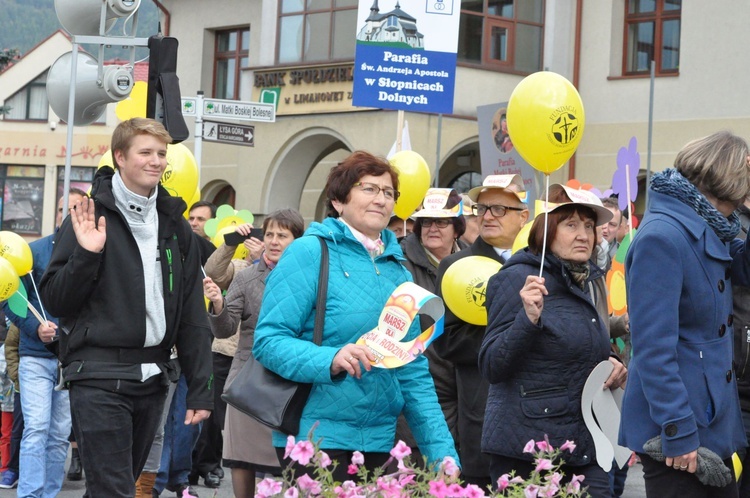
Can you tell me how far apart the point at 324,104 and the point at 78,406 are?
2225 cm

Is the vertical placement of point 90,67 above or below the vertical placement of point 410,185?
above

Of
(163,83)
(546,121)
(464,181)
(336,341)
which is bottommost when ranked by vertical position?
(336,341)

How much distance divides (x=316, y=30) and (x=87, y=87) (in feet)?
64.1

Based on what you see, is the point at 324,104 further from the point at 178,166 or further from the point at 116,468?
the point at 116,468

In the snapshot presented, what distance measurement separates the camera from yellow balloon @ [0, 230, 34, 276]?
905cm

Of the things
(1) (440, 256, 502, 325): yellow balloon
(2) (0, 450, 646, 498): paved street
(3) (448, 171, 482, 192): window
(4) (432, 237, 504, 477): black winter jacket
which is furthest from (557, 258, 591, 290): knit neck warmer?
(3) (448, 171, 482, 192): window

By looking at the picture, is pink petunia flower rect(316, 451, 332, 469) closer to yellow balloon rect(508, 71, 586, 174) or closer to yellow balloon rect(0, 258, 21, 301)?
yellow balloon rect(508, 71, 586, 174)

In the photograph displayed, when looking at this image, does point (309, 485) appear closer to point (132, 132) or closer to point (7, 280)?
Result: point (132, 132)

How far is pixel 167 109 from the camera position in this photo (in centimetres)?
766

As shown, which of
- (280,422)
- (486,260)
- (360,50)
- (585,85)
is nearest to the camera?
(280,422)

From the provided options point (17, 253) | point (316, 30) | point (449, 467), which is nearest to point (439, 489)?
point (449, 467)

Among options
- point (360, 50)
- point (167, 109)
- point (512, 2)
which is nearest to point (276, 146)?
point (512, 2)

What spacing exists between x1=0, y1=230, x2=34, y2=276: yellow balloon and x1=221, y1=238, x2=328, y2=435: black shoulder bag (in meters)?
4.58

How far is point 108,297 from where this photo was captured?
18.1 feet
